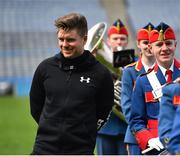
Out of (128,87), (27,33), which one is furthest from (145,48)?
(27,33)

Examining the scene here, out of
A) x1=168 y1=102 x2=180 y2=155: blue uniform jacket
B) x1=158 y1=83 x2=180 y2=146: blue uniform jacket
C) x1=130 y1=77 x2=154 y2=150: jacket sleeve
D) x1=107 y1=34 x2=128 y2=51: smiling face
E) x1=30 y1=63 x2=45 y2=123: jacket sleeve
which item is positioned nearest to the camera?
x1=168 y1=102 x2=180 y2=155: blue uniform jacket

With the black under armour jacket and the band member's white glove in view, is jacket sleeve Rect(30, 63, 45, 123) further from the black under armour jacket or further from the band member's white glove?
the band member's white glove

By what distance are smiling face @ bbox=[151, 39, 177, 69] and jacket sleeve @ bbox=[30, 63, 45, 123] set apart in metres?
0.87

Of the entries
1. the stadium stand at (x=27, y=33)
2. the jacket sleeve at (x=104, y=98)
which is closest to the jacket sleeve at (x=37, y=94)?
the jacket sleeve at (x=104, y=98)

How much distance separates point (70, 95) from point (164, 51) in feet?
2.86

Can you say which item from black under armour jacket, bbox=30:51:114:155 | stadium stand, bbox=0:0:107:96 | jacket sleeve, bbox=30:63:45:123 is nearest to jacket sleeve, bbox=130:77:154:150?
black under armour jacket, bbox=30:51:114:155

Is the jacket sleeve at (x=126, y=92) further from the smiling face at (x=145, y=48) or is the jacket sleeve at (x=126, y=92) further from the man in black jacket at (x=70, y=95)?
the man in black jacket at (x=70, y=95)

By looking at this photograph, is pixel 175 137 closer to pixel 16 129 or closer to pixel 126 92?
pixel 126 92

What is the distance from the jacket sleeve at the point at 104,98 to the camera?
4.04m

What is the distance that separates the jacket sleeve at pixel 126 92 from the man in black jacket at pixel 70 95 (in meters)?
1.05

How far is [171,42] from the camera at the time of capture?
4.49 metres

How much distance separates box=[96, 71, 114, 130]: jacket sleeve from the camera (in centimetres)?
404

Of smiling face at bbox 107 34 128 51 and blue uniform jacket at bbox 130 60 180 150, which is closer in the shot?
blue uniform jacket at bbox 130 60 180 150

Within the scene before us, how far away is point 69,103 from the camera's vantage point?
3803mm
